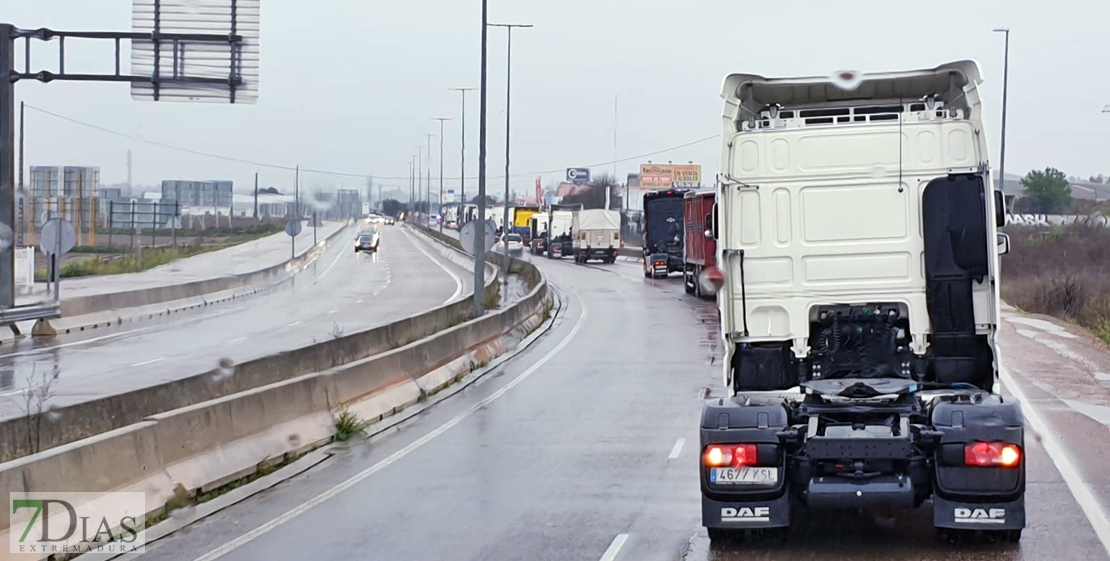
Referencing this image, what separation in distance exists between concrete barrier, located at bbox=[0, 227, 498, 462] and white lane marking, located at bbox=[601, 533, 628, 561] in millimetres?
5097

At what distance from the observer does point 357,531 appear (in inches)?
432

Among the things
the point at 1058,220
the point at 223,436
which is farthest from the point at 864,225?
the point at 1058,220

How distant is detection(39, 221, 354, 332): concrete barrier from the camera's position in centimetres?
3522

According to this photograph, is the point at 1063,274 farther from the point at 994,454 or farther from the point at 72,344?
the point at 994,454

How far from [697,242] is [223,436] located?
3218 centimetres

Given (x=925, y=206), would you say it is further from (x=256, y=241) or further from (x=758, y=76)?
(x=256, y=241)

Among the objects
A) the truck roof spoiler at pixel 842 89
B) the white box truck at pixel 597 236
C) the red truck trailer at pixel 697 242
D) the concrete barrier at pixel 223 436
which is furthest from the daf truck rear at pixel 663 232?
the truck roof spoiler at pixel 842 89

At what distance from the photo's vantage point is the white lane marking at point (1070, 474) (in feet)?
34.9

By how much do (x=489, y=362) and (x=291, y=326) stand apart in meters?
12.7

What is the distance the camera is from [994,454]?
930cm

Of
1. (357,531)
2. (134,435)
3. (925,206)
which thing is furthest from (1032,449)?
(134,435)

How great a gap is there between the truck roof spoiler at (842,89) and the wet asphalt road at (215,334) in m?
10.9

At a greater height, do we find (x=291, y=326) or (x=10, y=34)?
(x=10, y=34)

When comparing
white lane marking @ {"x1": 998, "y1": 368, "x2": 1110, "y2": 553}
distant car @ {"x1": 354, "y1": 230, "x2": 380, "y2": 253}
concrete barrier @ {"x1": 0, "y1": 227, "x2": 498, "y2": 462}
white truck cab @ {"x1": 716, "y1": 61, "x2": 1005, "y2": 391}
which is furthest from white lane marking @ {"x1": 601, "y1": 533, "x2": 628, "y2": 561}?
distant car @ {"x1": 354, "y1": 230, "x2": 380, "y2": 253}
